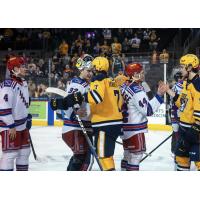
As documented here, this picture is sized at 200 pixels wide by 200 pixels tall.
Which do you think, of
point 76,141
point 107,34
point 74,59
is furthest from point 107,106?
point 107,34

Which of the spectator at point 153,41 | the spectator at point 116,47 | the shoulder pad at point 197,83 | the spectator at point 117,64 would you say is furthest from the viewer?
the spectator at point 153,41

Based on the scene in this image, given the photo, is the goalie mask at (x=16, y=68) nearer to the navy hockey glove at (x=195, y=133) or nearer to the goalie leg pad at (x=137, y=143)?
the goalie leg pad at (x=137, y=143)

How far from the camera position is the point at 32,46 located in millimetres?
9648

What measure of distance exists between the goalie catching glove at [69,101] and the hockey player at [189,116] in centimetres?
85

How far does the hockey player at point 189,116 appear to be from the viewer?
362cm

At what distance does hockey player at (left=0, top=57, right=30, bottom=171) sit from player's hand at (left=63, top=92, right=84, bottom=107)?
426 mm

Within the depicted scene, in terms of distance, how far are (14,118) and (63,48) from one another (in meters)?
5.92

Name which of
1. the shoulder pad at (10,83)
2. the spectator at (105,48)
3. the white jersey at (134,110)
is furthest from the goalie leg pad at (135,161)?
the spectator at (105,48)

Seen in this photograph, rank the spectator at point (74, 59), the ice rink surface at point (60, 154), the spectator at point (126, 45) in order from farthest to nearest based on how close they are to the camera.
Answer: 1. the spectator at point (126, 45)
2. the spectator at point (74, 59)
3. the ice rink surface at point (60, 154)

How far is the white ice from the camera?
4.95 m

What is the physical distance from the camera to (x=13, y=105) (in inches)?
149

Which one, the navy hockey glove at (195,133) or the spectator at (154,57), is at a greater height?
the spectator at (154,57)
